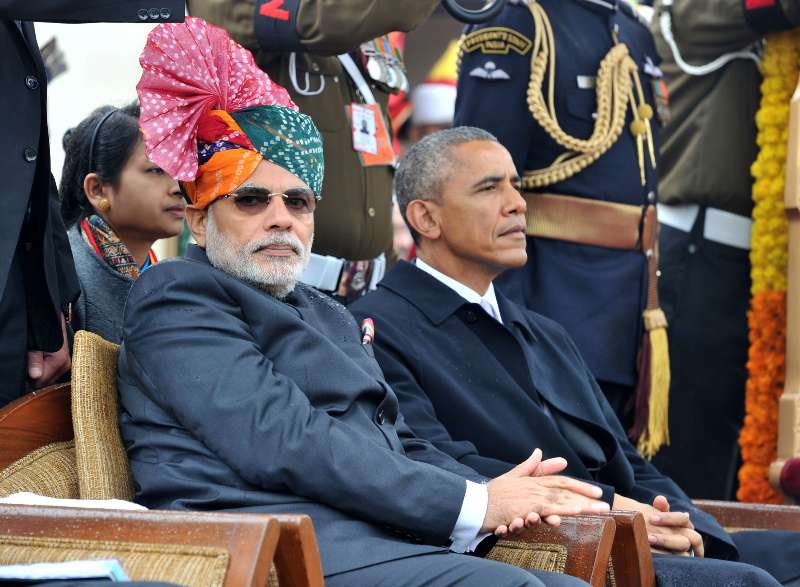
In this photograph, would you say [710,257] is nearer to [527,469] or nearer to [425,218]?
[425,218]

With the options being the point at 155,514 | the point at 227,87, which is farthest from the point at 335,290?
the point at 155,514

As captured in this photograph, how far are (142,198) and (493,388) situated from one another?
3.82 feet

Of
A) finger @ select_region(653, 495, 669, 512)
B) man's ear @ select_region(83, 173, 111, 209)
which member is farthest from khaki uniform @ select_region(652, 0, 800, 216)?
man's ear @ select_region(83, 173, 111, 209)

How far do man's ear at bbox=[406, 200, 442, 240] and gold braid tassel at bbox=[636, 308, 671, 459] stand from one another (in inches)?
43.9

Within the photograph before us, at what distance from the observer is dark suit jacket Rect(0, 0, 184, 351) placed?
343 cm

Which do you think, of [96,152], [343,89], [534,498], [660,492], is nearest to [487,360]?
[660,492]

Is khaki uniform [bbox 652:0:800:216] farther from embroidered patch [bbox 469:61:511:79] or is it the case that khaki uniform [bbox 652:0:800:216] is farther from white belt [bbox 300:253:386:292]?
white belt [bbox 300:253:386:292]

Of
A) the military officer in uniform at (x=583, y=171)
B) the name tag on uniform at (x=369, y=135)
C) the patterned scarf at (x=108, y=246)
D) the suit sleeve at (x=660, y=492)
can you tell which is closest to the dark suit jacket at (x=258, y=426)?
the patterned scarf at (x=108, y=246)

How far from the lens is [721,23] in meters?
5.71

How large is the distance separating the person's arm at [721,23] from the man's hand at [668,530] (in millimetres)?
2295

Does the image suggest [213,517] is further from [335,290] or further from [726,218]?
[726,218]

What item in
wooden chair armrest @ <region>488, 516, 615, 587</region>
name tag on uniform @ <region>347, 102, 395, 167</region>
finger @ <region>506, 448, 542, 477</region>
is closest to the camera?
wooden chair armrest @ <region>488, 516, 615, 587</region>

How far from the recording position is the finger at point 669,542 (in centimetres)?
396

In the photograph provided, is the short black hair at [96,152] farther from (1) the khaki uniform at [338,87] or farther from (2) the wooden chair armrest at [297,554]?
(2) the wooden chair armrest at [297,554]
